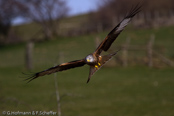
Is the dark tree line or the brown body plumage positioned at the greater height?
the dark tree line

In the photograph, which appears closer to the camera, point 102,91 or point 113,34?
point 113,34

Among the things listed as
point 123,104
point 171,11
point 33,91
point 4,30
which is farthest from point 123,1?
point 123,104

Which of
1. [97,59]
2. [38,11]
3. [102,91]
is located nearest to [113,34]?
[97,59]

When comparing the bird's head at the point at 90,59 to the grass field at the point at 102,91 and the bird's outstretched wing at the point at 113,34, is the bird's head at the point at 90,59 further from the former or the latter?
the grass field at the point at 102,91

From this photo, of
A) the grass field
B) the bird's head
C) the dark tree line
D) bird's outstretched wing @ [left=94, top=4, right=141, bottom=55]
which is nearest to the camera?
the bird's head

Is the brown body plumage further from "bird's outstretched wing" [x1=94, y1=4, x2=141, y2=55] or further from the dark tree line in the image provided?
the dark tree line

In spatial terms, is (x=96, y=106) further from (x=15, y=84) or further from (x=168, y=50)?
(x=168, y=50)

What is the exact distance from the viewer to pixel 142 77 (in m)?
18.8

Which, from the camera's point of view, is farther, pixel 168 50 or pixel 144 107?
pixel 168 50

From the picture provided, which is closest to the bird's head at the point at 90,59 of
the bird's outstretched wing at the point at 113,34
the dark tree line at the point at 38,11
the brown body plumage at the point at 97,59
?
the brown body plumage at the point at 97,59

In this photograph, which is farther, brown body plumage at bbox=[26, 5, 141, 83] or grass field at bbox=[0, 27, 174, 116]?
grass field at bbox=[0, 27, 174, 116]

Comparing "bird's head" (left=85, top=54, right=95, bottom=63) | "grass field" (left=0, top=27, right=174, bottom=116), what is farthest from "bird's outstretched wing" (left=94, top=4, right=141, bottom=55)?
"grass field" (left=0, top=27, right=174, bottom=116)

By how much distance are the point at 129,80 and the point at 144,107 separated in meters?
5.93

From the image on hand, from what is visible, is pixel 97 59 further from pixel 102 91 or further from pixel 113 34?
pixel 102 91
